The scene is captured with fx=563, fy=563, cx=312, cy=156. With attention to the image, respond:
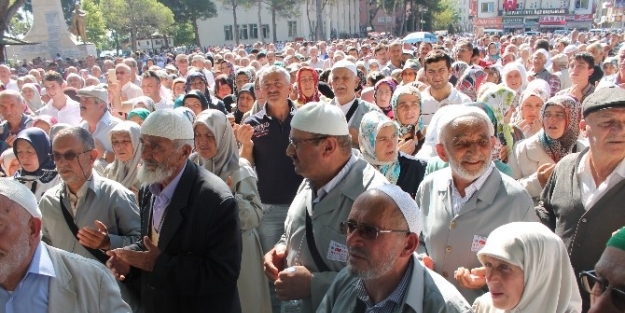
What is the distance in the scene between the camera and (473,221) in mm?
2688

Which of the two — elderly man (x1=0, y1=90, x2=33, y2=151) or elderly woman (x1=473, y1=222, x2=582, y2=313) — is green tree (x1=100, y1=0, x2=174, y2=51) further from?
elderly woman (x1=473, y1=222, x2=582, y2=313)

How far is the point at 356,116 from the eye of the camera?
17.6 ft

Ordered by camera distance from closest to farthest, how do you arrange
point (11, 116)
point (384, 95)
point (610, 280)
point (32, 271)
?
1. point (610, 280)
2. point (32, 271)
3. point (11, 116)
4. point (384, 95)

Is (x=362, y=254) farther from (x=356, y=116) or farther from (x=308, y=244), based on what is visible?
(x=356, y=116)

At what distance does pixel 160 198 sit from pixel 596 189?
2278mm

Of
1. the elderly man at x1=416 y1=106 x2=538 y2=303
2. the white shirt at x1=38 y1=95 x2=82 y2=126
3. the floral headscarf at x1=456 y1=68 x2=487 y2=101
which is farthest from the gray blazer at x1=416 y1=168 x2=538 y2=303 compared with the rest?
the white shirt at x1=38 y1=95 x2=82 y2=126

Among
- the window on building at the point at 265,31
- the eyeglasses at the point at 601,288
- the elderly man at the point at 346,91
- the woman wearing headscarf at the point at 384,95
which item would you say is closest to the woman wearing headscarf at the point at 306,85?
the elderly man at the point at 346,91

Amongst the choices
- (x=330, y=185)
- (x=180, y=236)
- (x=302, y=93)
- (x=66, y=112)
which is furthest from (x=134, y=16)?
(x=330, y=185)

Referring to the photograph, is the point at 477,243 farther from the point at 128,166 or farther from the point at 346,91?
the point at 346,91

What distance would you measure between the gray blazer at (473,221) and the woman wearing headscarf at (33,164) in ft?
9.82

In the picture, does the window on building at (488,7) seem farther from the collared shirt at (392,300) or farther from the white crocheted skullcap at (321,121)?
the collared shirt at (392,300)

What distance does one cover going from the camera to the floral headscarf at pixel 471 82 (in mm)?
7145

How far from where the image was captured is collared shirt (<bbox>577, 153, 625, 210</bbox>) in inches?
110

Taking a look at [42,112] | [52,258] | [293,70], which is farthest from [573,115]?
[42,112]
